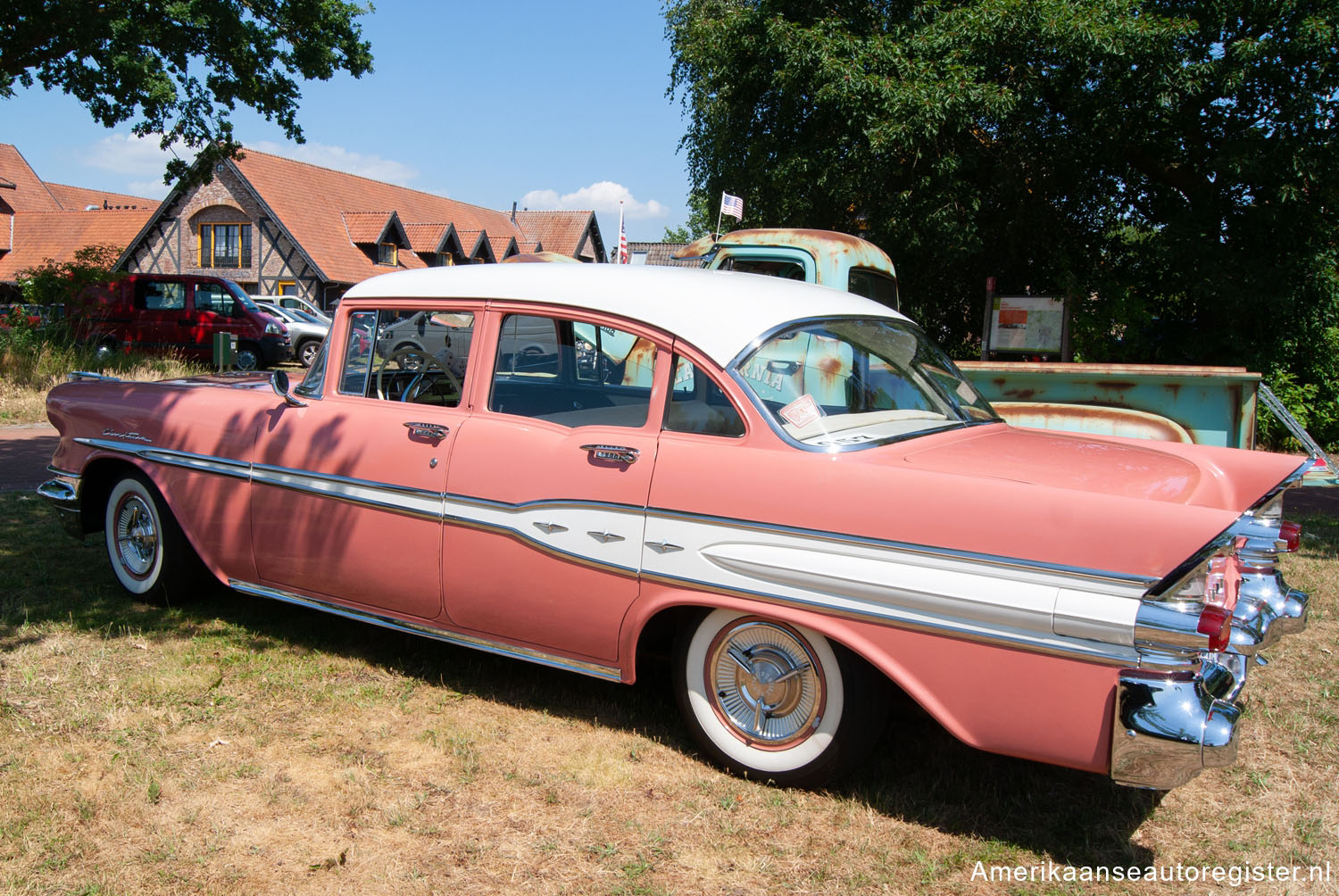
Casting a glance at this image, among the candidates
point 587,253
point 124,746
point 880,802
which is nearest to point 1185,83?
point 880,802

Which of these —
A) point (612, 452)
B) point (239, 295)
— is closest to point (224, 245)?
point (239, 295)

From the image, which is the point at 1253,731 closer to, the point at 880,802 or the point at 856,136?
the point at 880,802

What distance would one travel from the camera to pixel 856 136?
13656 millimetres

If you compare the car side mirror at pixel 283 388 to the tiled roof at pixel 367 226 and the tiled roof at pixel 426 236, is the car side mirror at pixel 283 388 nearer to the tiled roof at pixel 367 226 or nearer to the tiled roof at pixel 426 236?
the tiled roof at pixel 367 226

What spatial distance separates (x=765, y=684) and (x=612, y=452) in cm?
91

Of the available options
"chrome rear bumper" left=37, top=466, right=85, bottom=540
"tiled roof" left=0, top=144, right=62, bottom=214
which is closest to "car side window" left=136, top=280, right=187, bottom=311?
"chrome rear bumper" left=37, top=466, right=85, bottom=540

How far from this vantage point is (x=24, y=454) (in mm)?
9539

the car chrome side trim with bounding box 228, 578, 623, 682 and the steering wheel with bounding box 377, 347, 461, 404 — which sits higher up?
the steering wheel with bounding box 377, 347, 461, 404

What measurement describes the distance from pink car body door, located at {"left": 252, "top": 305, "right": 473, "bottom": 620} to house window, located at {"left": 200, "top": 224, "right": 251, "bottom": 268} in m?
35.2

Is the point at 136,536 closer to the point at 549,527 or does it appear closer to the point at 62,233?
the point at 549,527

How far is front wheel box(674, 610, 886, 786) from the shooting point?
3.07 m

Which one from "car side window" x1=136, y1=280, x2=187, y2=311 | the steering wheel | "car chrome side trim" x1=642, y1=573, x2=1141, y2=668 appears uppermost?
"car side window" x1=136, y1=280, x2=187, y2=311

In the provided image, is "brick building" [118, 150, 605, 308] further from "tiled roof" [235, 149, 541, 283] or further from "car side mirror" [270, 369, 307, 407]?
"car side mirror" [270, 369, 307, 407]

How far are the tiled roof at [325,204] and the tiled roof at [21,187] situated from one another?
15.9m
